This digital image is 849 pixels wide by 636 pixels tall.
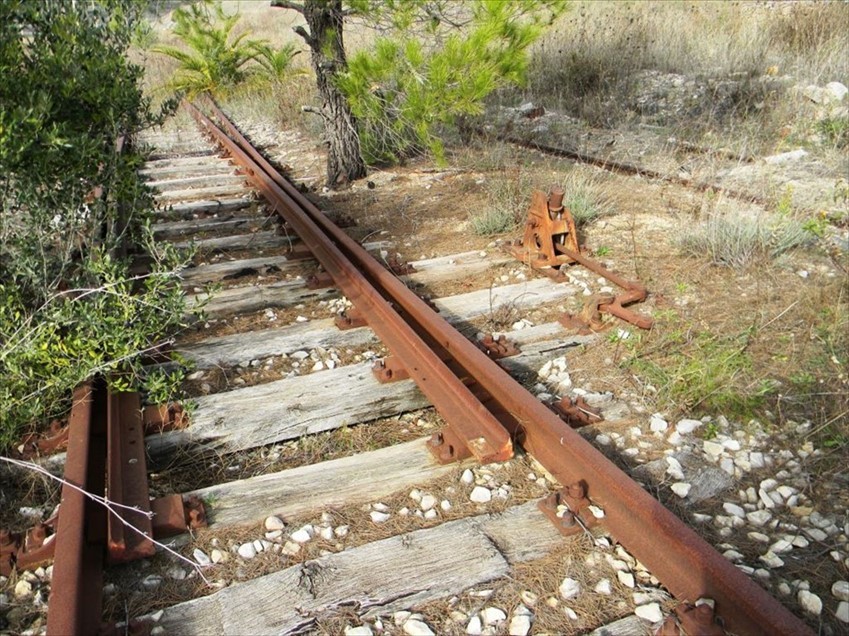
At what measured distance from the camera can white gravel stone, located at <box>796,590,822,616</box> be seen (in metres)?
1.93

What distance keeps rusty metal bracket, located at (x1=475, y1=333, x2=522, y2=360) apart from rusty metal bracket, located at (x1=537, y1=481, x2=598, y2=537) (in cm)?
108

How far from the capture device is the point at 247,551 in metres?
2.13

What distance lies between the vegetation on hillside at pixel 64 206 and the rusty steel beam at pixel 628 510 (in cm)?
120

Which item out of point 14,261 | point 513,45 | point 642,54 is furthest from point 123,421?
point 642,54

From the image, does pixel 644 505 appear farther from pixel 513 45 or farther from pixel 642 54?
pixel 642 54

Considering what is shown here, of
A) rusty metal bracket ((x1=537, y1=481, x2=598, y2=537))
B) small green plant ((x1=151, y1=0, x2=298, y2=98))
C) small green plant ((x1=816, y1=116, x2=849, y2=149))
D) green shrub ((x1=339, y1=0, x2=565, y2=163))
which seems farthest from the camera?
small green plant ((x1=151, y1=0, x2=298, y2=98))

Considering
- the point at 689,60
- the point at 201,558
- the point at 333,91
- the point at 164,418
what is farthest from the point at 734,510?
the point at 689,60

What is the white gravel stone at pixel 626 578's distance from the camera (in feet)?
6.47

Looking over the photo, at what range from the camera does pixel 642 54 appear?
11.0 meters

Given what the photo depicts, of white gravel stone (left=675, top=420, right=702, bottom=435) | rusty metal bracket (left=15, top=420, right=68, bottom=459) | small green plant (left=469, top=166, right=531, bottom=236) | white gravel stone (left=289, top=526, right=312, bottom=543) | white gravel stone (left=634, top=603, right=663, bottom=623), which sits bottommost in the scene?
white gravel stone (left=675, top=420, right=702, bottom=435)

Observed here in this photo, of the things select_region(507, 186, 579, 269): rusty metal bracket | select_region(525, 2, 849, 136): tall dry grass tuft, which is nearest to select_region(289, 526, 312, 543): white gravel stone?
select_region(507, 186, 579, 269): rusty metal bracket

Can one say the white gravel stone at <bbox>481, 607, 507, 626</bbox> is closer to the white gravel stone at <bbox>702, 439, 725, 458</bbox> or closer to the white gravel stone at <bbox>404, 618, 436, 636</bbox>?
the white gravel stone at <bbox>404, 618, 436, 636</bbox>

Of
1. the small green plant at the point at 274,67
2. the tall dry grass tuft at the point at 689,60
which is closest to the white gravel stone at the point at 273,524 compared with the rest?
the tall dry grass tuft at the point at 689,60

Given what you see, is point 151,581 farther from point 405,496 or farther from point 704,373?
point 704,373
